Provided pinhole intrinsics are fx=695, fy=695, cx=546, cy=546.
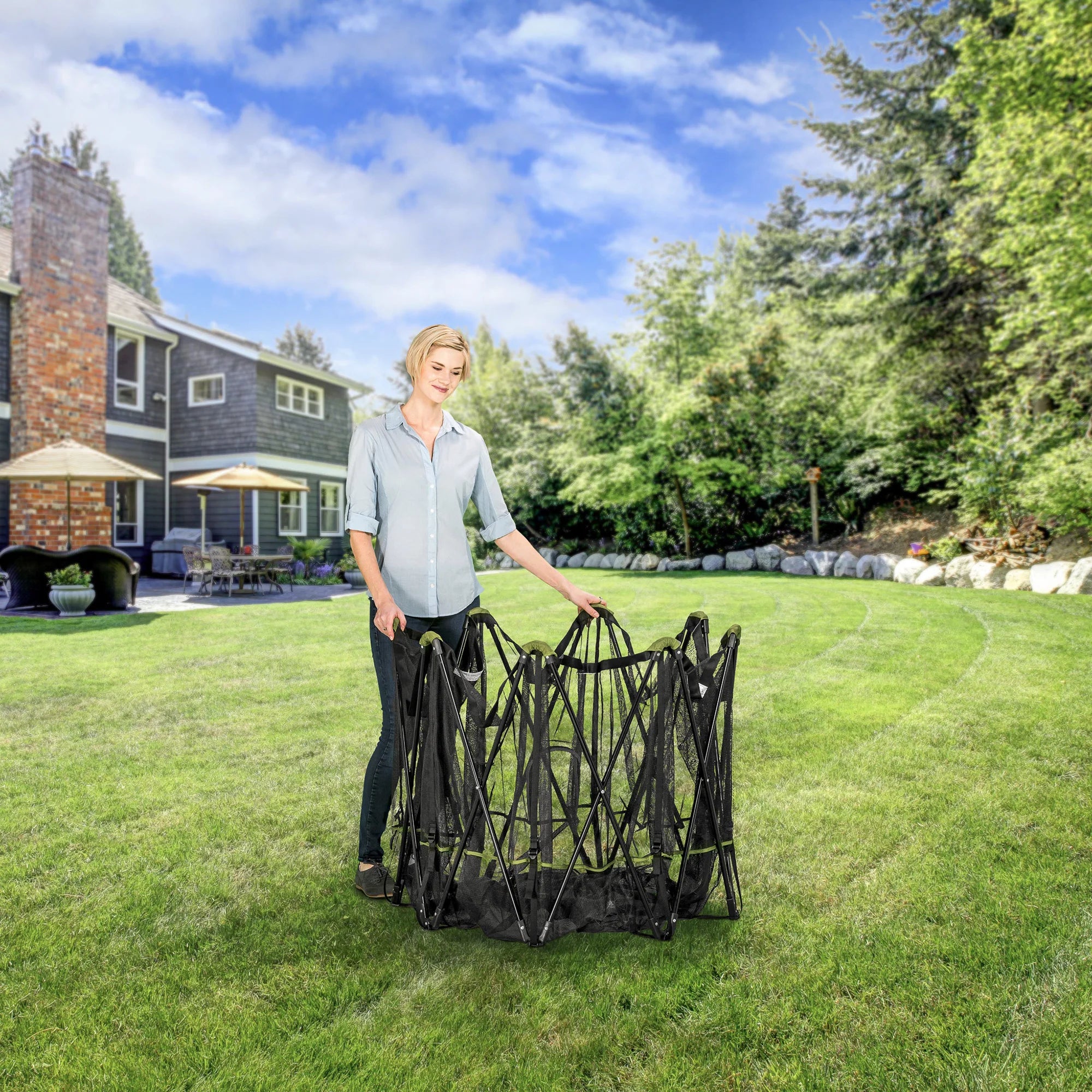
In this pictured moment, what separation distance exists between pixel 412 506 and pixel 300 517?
1615cm

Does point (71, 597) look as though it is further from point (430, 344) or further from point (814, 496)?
point (814, 496)

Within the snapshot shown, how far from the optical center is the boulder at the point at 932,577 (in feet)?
34.3

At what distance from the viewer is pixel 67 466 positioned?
940 cm

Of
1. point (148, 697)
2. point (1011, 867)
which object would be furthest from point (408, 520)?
point (148, 697)

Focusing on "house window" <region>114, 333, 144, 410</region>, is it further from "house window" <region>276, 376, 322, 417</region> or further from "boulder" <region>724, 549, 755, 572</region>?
"boulder" <region>724, 549, 755, 572</region>

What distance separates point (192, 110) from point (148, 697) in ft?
49.5

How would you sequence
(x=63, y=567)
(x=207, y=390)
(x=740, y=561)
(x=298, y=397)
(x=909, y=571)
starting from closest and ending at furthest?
(x=63, y=567), (x=909, y=571), (x=740, y=561), (x=207, y=390), (x=298, y=397)

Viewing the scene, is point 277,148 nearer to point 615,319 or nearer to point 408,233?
point 615,319

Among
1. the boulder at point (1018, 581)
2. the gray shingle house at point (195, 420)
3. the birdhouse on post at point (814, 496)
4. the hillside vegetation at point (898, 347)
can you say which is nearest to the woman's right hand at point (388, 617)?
the boulder at point (1018, 581)

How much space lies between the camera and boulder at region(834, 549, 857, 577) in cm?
1228

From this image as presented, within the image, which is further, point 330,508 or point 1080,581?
point 330,508

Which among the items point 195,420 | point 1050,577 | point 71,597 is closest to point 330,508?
point 195,420

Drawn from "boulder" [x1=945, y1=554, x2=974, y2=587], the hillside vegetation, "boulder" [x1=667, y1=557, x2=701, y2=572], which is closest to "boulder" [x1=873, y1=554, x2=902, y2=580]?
"boulder" [x1=945, y1=554, x2=974, y2=587]

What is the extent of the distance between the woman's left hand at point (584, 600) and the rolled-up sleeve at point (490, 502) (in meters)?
0.29
